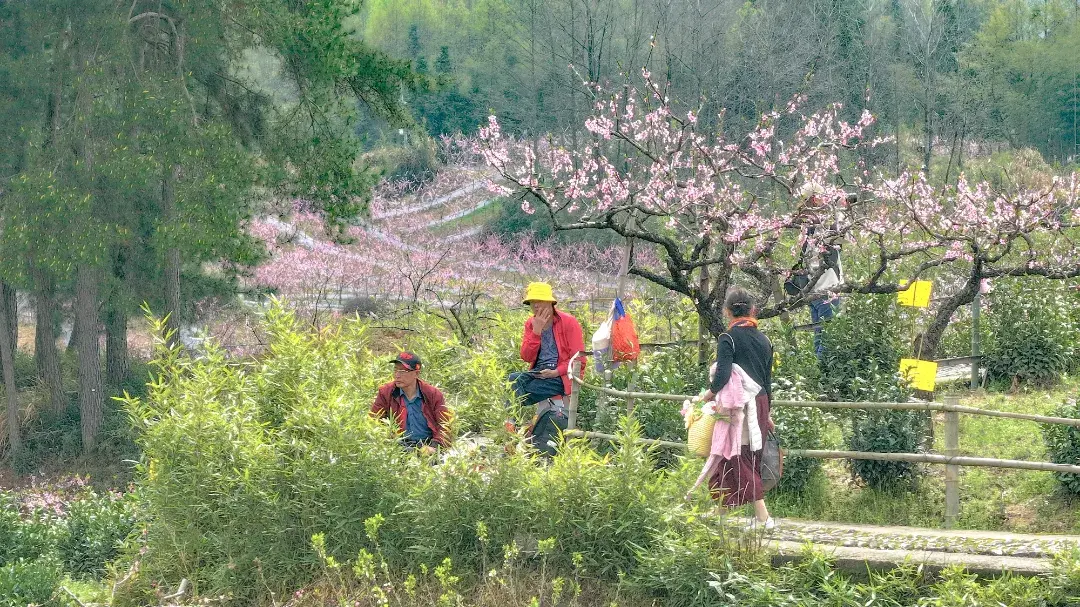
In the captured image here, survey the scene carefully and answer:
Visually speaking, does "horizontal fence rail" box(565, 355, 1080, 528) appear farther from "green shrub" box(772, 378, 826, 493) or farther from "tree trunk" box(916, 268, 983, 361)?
"tree trunk" box(916, 268, 983, 361)

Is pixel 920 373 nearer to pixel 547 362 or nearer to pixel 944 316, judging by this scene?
pixel 944 316

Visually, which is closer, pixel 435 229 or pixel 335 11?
pixel 335 11

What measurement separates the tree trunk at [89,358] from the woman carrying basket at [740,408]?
16.6 meters

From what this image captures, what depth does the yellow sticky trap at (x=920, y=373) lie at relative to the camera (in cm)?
934

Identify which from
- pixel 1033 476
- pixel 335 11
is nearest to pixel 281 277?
pixel 335 11

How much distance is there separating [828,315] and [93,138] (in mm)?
12569

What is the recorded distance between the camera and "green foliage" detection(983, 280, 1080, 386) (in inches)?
501

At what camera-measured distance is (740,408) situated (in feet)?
23.8

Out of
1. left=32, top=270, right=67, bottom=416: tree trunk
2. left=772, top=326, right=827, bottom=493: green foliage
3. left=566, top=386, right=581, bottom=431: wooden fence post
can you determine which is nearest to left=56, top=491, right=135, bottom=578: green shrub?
left=566, top=386, right=581, bottom=431: wooden fence post

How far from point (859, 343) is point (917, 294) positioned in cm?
71

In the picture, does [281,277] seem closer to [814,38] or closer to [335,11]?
[335,11]

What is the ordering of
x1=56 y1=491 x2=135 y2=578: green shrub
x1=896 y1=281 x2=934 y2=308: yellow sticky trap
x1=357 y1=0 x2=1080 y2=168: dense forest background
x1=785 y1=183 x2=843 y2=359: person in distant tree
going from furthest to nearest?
x1=357 y1=0 x2=1080 y2=168: dense forest background → x1=56 y1=491 x2=135 y2=578: green shrub → x1=785 y1=183 x2=843 y2=359: person in distant tree → x1=896 y1=281 x2=934 y2=308: yellow sticky trap

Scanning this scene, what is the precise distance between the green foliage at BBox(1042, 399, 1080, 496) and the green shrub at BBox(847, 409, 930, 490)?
0.88m

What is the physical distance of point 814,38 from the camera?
142 feet
